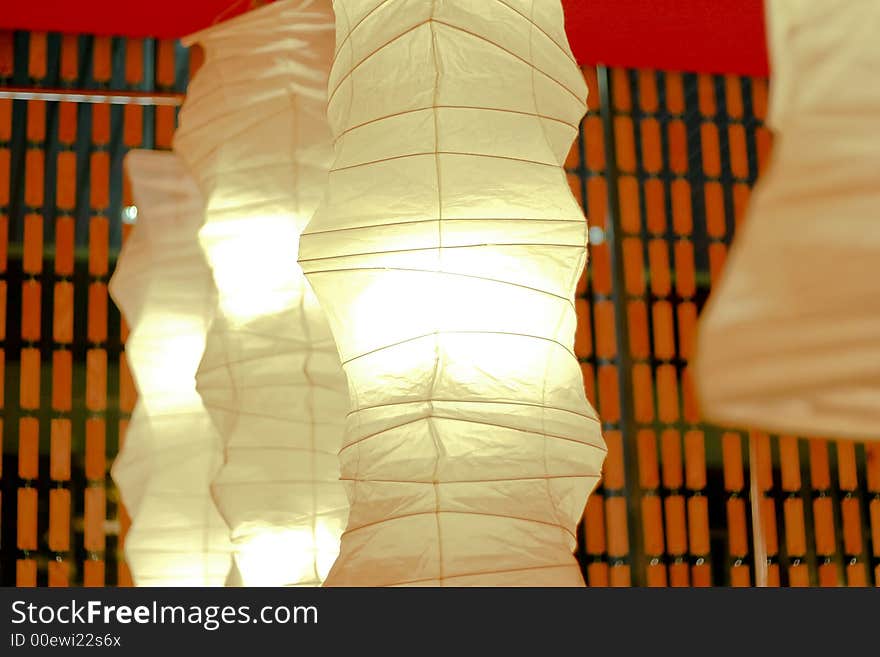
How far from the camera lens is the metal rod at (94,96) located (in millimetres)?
5500

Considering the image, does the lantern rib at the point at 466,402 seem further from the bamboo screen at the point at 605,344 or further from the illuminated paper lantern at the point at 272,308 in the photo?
the bamboo screen at the point at 605,344

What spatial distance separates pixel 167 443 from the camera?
4.54 m

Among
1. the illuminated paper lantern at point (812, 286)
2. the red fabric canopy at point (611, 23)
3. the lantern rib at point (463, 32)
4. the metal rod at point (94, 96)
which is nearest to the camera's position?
the illuminated paper lantern at point (812, 286)

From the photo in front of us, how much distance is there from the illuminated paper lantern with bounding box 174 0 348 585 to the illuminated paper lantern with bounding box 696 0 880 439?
265cm

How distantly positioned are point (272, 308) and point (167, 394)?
44.5 inches

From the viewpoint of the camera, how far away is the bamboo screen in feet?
20.1

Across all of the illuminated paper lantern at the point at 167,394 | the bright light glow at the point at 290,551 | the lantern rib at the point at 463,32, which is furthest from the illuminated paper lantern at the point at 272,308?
the lantern rib at the point at 463,32

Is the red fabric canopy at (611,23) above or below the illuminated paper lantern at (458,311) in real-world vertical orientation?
→ above

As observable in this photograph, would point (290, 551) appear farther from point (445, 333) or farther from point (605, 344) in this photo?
point (605, 344)

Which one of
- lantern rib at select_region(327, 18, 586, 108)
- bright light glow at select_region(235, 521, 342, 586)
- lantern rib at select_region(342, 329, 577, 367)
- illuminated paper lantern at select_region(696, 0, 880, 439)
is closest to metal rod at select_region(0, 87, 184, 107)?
bright light glow at select_region(235, 521, 342, 586)

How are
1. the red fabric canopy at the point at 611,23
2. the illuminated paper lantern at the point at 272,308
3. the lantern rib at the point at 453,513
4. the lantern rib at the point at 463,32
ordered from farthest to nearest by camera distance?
the red fabric canopy at the point at 611,23 → the illuminated paper lantern at the point at 272,308 → the lantern rib at the point at 463,32 → the lantern rib at the point at 453,513

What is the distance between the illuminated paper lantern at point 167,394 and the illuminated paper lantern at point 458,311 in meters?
2.05
